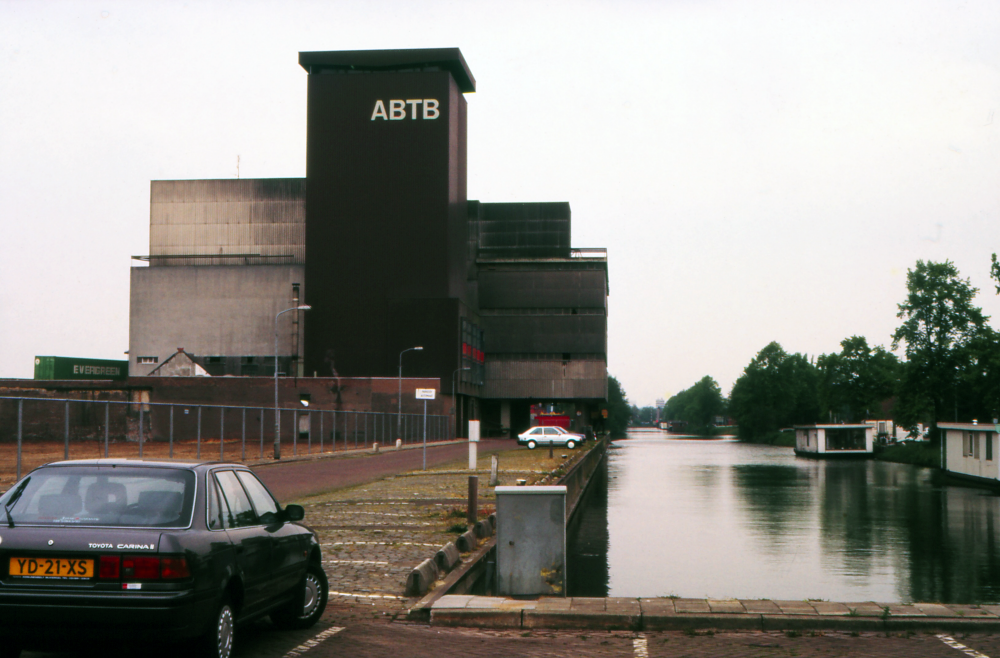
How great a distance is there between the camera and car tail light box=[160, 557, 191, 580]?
6.58m

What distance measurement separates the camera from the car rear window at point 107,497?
272 inches

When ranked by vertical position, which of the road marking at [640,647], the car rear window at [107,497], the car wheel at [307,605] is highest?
the car rear window at [107,497]

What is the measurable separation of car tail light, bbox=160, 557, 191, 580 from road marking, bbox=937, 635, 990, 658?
240 inches

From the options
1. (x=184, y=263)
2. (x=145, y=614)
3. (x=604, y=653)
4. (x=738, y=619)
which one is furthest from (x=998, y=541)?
(x=184, y=263)

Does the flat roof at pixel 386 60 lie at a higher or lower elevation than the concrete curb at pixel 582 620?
higher

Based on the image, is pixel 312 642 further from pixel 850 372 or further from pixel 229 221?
pixel 850 372

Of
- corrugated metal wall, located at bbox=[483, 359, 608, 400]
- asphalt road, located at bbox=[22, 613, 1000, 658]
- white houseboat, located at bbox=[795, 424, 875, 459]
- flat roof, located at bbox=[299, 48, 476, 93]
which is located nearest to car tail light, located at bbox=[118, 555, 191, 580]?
asphalt road, located at bbox=[22, 613, 1000, 658]

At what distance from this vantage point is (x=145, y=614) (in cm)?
650

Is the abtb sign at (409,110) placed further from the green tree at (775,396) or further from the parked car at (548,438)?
the green tree at (775,396)

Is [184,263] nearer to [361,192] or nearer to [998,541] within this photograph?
[361,192]

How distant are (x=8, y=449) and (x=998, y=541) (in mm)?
35777

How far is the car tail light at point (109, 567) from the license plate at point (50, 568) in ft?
0.19

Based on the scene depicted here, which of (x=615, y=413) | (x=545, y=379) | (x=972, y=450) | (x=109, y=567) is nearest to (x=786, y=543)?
(x=109, y=567)

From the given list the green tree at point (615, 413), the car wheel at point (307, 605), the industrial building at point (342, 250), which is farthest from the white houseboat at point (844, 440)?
the green tree at point (615, 413)
